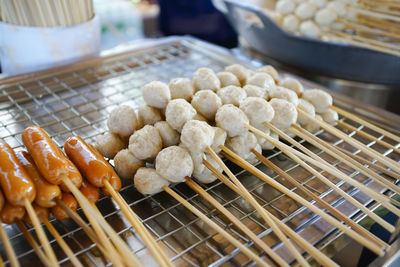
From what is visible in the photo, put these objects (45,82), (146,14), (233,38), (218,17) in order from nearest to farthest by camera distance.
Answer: (45,82) → (218,17) → (233,38) → (146,14)

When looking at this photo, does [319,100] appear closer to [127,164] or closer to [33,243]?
[127,164]

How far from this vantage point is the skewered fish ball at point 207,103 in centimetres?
174

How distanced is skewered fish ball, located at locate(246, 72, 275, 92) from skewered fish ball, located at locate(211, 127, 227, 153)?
491 millimetres

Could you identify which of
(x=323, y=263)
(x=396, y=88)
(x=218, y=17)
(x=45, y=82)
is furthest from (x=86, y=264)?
(x=218, y=17)

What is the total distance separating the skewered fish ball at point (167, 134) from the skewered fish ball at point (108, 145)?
0.22m

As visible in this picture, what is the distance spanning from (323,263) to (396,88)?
6.23 feet

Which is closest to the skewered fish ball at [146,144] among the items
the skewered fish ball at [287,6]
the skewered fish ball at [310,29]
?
the skewered fish ball at [310,29]

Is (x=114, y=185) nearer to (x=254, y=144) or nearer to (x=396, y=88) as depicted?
(x=254, y=144)

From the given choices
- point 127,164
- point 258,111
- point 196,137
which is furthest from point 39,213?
point 258,111

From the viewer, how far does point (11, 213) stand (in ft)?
4.18

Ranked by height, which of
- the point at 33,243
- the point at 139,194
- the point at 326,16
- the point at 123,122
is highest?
the point at 326,16

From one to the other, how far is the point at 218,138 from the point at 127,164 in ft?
1.42

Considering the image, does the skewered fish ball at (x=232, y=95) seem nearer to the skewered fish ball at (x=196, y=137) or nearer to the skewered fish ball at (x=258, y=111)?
the skewered fish ball at (x=258, y=111)

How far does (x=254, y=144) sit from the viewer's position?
5.55 ft
